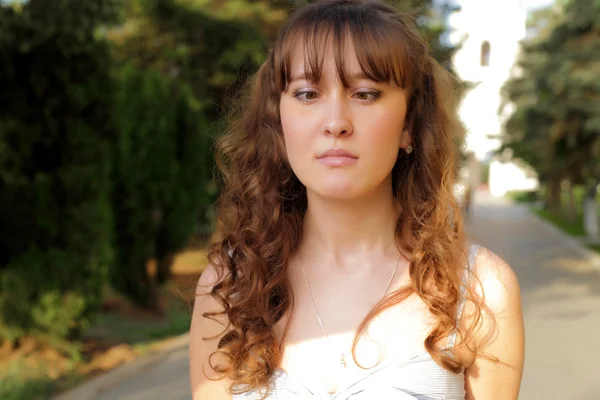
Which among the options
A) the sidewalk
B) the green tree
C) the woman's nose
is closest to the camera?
the woman's nose

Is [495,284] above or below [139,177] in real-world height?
above

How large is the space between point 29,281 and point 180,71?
11.5 m

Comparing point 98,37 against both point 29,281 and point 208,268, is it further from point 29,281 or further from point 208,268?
point 208,268

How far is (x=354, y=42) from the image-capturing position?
1.83 m

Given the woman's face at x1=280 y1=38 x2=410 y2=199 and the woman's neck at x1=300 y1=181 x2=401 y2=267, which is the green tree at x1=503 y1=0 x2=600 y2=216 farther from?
the woman's face at x1=280 y1=38 x2=410 y2=199

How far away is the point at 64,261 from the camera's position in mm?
7105

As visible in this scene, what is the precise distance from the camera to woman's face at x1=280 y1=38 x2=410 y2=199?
184 cm

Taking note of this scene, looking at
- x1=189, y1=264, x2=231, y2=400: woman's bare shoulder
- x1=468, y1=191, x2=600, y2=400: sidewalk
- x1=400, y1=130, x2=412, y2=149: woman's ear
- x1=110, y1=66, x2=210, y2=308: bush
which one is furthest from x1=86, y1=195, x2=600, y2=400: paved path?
x1=110, y1=66, x2=210, y2=308: bush

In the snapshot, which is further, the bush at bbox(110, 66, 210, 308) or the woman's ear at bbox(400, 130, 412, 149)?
the bush at bbox(110, 66, 210, 308)

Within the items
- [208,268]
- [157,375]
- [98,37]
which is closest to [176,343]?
[157,375]

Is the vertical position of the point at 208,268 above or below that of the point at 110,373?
above

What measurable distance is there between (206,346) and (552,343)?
7.11 m

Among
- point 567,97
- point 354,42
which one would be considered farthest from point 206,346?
point 567,97

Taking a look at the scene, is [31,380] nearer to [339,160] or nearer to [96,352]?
[96,352]
